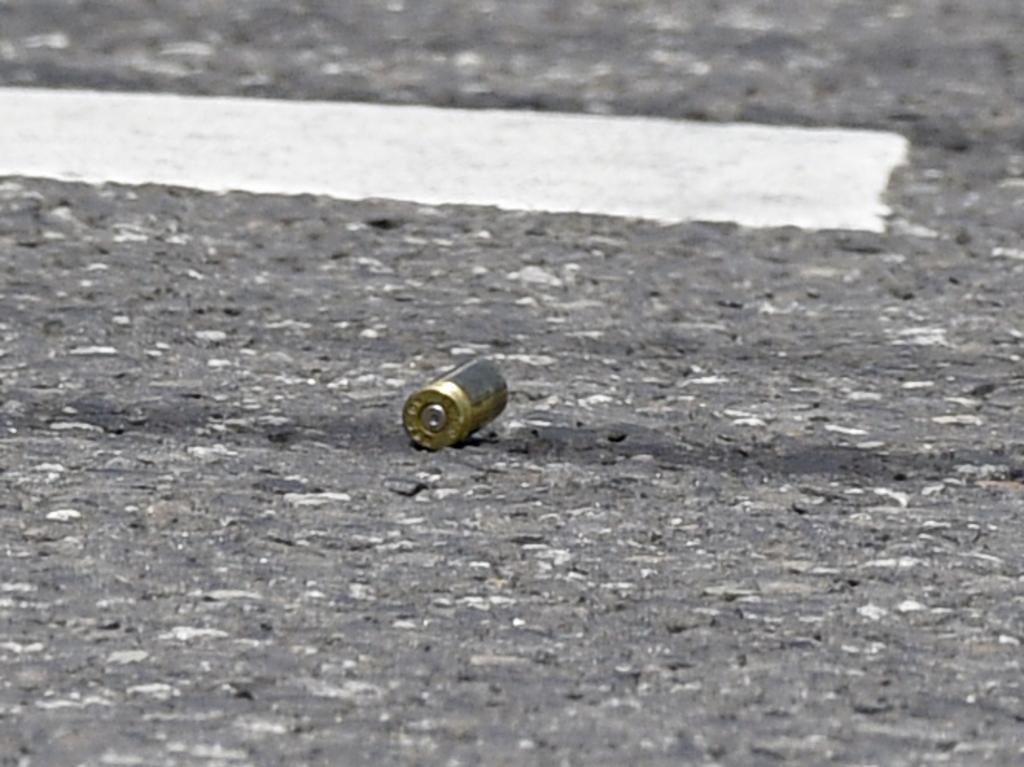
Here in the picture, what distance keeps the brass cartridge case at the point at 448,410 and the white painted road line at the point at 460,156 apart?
1128 mm

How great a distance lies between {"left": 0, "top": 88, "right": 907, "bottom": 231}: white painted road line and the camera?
14.6ft

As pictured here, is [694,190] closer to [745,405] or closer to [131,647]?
[745,405]

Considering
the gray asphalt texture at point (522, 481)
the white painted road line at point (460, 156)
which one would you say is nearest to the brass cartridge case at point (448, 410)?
the gray asphalt texture at point (522, 481)

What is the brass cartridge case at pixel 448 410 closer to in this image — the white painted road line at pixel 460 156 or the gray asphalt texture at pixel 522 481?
the gray asphalt texture at pixel 522 481

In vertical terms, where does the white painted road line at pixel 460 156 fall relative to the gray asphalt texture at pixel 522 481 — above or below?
Result: above

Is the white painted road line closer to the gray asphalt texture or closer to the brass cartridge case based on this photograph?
the gray asphalt texture

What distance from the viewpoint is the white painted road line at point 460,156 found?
14.6ft

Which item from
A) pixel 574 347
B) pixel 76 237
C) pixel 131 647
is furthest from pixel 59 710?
pixel 76 237

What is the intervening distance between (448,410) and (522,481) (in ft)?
0.49

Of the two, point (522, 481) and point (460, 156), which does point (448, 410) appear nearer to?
point (522, 481)

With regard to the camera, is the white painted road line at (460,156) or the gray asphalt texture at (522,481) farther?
the white painted road line at (460,156)

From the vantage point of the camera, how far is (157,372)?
3.53 meters

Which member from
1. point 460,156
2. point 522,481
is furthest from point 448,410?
point 460,156

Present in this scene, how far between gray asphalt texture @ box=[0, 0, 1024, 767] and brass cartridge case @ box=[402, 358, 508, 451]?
0.04 metres
